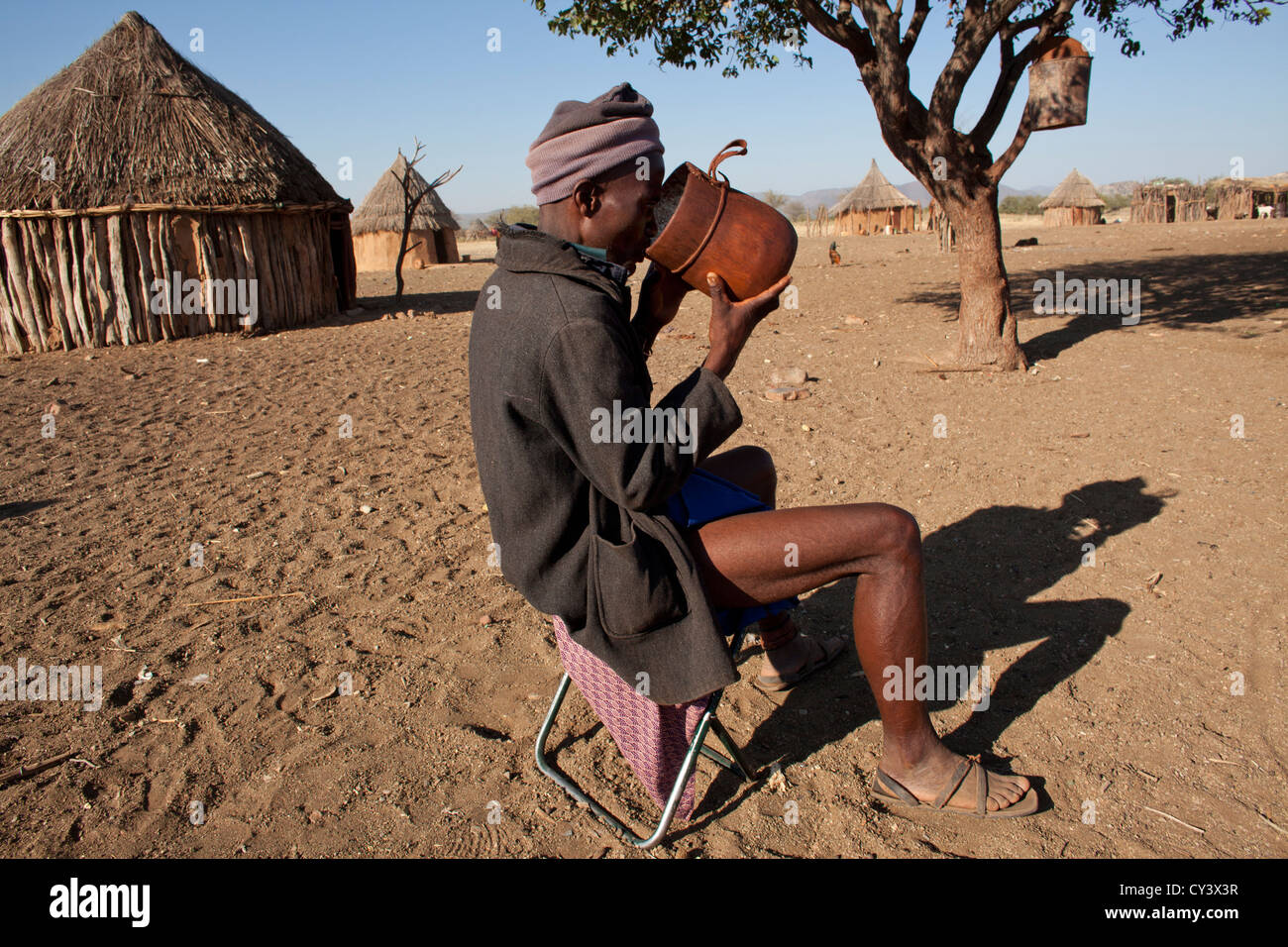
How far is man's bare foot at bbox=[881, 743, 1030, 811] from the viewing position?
2.21 m

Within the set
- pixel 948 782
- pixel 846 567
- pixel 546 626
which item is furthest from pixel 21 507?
pixel 948 782

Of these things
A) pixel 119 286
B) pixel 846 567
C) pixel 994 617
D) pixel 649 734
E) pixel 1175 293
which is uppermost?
pixel 119 286

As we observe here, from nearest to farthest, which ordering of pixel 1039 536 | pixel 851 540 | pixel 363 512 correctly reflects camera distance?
pixel 851 540 < pixel 1039 536 < pixel 363 512

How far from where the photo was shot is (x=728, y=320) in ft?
6.71

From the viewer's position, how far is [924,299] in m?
10.8

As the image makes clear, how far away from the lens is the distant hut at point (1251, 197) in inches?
1056

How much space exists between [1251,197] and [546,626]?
33.2 meters

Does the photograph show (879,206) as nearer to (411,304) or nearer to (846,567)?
(411,304)

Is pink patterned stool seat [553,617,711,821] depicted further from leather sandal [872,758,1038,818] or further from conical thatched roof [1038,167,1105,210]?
conical thatched roof [1038,167,1105,210]

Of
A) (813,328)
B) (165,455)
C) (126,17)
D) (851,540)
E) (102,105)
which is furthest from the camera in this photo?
(126,17)

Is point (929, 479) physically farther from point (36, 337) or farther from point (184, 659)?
point (36, 337)

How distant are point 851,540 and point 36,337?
35.5 ft

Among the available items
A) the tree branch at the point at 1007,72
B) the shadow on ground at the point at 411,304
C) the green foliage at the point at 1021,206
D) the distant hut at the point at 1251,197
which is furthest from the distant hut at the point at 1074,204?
the tree branch at the point at 1007,72
